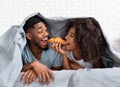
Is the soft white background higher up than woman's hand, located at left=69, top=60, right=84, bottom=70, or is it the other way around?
the soft white background

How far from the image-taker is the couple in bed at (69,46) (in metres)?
1.09

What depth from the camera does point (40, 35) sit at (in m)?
1.12

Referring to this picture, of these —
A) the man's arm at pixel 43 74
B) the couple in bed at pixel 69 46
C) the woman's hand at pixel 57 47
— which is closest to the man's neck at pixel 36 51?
the couple in bed at pixel 69 46

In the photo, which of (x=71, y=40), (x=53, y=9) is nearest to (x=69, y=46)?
(x=71, y=40)

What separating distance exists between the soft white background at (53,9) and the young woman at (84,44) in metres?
0.70

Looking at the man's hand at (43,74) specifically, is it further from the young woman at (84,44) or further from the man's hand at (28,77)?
the young woman at (84,44)

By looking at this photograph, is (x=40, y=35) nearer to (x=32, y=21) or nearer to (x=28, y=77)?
(x=32, y=21)

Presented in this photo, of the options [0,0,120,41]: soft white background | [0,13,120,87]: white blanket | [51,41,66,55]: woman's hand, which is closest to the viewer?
[0,13,120,87]: white blanket

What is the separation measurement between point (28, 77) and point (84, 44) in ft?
1.02

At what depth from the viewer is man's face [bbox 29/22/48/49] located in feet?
3.68

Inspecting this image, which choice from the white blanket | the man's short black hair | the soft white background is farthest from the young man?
the soft white background

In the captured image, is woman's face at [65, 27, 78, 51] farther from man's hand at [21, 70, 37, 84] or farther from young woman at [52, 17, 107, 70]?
man's hand at [21, 70, 37, 84]

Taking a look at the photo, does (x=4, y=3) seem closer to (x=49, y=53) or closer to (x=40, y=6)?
(x=40, y=6)

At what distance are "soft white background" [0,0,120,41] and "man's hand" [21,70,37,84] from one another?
0.93m
